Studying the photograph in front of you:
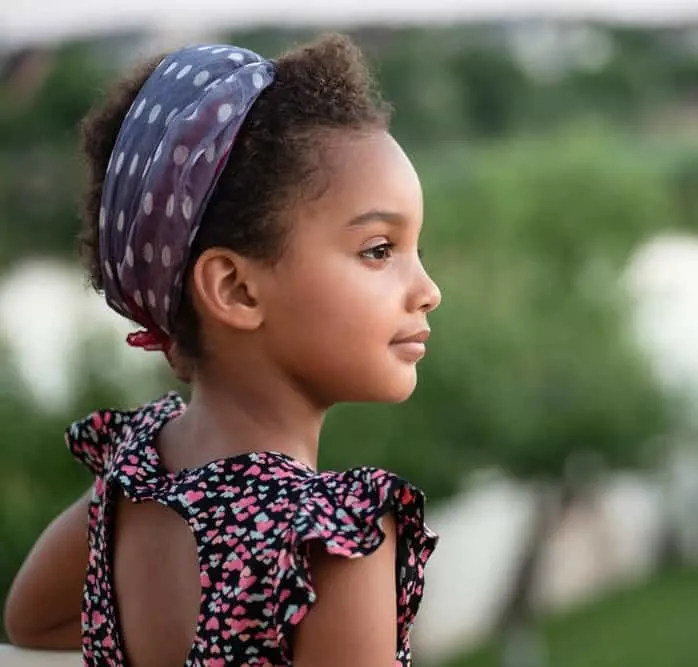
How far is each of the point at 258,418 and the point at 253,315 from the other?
6 cm

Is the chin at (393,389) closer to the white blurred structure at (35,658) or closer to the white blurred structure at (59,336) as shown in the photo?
the white blurred structure at (35,658)

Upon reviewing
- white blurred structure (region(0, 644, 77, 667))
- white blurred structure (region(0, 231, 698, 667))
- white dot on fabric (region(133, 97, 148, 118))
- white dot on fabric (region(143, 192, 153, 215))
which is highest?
white blurred structure (region(0, 231, 698, 667))

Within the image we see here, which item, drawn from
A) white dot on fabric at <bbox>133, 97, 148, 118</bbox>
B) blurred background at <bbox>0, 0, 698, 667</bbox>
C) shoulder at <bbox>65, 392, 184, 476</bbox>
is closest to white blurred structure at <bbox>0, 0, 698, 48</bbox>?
blurred background at <bbox>0, 0, 698, 667</bbox>

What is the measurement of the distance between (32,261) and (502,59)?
1368 mm

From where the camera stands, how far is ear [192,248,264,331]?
815mm

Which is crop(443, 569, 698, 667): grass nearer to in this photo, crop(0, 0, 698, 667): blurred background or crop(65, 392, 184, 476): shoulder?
crop(0, 0, 698, 667): blurred background

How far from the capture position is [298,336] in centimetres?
82

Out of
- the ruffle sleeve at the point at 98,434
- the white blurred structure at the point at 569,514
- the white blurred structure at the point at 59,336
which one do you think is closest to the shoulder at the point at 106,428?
the ruffle sleeve at the point at 98,434

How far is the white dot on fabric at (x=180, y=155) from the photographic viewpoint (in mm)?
803

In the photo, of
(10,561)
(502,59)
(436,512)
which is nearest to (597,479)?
(436,512)

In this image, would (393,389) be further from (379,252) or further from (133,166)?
(133,166)

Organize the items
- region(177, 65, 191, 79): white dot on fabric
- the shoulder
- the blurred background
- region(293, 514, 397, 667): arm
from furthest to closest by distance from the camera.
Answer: the blurred background → the shoulder → region(177, 65, 191, 79): white dot on fabric → region(293, 514, 397, 667): arm

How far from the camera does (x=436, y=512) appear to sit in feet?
11.3

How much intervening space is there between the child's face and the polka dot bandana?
0.06m
